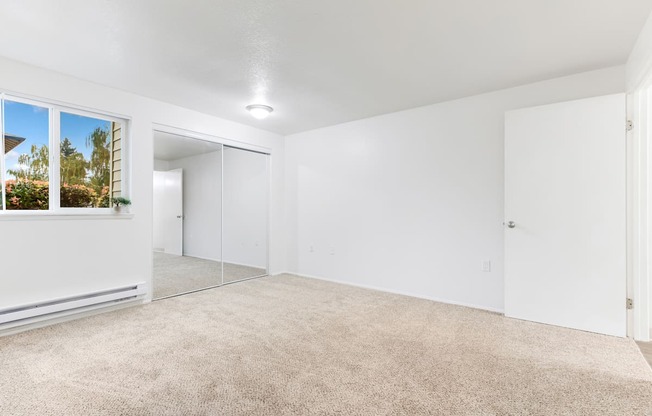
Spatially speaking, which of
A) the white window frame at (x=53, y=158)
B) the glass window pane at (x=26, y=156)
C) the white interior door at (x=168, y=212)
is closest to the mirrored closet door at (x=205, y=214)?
the white interior door at (x=168, y=212)

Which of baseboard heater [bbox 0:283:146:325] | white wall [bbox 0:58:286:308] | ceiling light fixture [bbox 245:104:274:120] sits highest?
ceiling light fixture [bbox 245:104:274:120]

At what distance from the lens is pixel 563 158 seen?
2.95 m

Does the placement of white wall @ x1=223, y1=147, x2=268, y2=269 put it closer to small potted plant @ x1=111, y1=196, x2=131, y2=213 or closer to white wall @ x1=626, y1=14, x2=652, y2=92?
small potted plant @ x1=111, y1=196, x2=131, y2=213

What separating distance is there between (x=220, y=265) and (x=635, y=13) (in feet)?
16.1

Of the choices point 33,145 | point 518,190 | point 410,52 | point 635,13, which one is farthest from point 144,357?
point 635,13

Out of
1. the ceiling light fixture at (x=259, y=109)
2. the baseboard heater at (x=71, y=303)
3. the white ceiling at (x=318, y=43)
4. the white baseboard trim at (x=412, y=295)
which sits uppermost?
the white ceiling at (x=318, y=43)

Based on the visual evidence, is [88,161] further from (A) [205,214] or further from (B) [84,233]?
(A) [205,214]

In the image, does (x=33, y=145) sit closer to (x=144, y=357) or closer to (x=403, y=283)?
(x=144, y=357)

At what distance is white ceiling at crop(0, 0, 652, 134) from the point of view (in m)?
2.01

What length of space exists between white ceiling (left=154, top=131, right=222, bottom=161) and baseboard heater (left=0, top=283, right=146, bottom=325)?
1620 millimetres

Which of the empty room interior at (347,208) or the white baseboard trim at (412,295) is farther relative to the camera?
the white baseboard trim at (412,295)

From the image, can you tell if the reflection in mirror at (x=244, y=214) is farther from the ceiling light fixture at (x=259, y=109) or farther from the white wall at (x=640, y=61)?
the white wall at (x=640, y=61)

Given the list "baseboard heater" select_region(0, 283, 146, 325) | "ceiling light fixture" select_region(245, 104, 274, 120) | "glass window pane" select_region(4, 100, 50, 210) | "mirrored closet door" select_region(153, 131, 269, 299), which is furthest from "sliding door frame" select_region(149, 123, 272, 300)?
"glass window pane" select_region(4, 100, 50, 210)

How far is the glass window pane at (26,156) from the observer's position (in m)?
2.83
